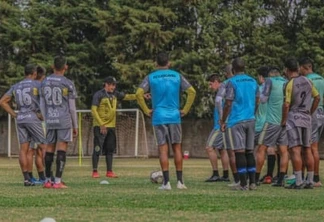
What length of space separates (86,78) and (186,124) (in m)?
5.76

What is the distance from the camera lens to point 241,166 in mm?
12812

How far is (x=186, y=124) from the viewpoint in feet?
130

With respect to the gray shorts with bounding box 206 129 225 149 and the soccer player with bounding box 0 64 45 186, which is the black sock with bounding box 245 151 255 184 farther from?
the soccer player with bounding box 0 64 45 186

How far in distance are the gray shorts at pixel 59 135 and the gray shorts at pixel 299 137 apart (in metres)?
3.74

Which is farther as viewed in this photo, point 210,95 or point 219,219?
point 210,95

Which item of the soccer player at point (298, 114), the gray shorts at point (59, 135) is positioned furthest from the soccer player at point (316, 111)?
the gray shorts at point (59, 135)

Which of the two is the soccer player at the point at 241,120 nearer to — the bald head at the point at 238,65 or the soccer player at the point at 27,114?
the bald head at the point at 238,65

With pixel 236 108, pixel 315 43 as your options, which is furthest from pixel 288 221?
pixel 315 43

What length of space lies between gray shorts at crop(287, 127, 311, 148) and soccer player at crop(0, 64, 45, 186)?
14.8 ft

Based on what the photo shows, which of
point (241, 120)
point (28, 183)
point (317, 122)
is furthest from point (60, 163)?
point (317, 122)

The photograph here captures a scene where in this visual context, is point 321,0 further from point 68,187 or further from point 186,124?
point 68,187

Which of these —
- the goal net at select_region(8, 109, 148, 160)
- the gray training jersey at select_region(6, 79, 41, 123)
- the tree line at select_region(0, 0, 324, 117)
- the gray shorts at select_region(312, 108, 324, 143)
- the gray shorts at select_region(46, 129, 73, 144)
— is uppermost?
the tree line at select_region(0, 0, 324, 117)

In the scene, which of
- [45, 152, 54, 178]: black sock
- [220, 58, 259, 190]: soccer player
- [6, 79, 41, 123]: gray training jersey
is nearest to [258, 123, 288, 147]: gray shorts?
[220, 58, 259, 190]: soccer player

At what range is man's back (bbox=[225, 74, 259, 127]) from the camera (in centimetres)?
1291
